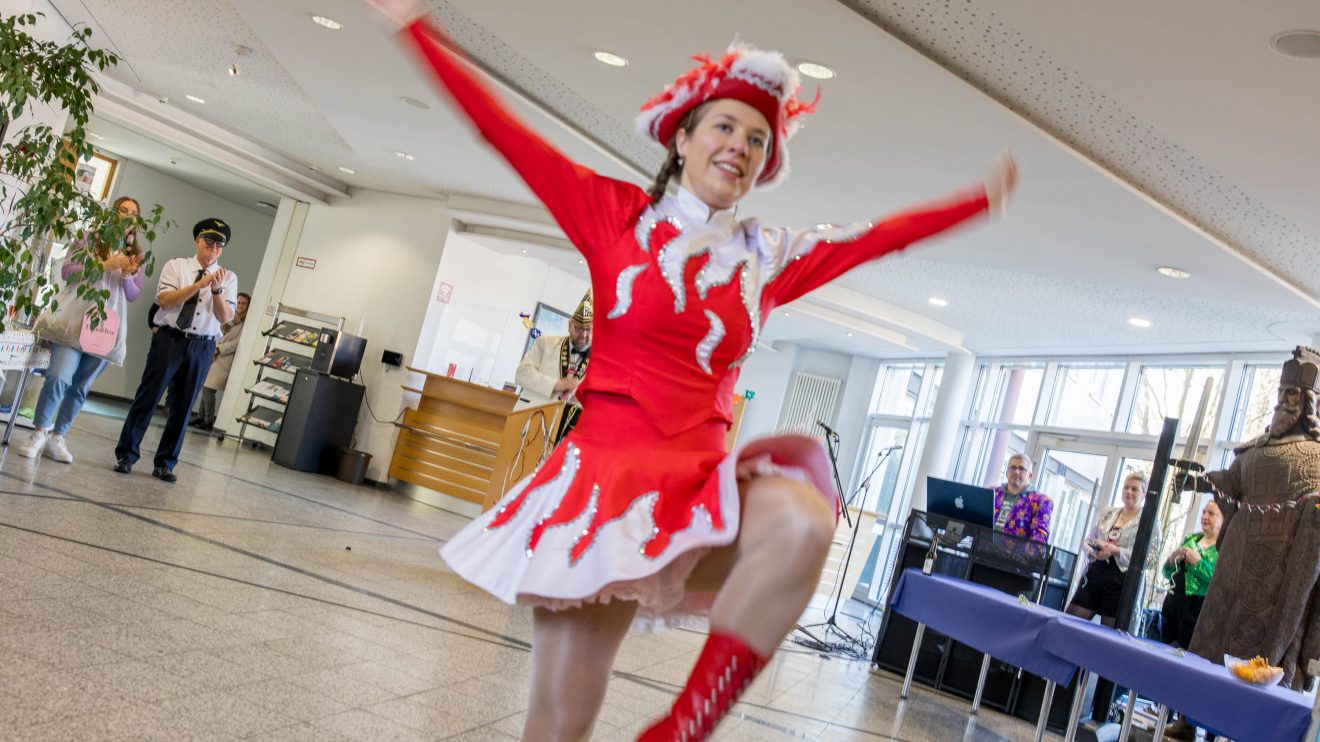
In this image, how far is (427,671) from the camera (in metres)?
3.54

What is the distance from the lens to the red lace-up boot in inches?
51.8

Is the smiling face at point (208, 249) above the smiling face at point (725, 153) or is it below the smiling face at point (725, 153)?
below

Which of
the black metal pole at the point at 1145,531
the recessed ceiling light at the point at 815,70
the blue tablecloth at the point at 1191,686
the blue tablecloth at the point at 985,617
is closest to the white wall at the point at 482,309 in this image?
the blue tablecloth at the point at 985,617

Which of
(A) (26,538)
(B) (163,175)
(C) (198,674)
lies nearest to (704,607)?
(C) (198,674)

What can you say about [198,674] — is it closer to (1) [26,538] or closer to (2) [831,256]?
(1) [26,538]

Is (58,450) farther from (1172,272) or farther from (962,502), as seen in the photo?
(1172,272)

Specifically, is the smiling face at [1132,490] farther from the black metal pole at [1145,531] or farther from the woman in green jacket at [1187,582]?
the black metal pole at [1145,531]

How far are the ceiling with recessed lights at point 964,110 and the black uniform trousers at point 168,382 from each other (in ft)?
7.48

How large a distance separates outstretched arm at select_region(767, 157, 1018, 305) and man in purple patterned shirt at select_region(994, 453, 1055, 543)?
20.7 ft

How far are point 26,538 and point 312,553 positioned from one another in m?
1.69

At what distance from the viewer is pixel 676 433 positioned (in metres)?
1.64

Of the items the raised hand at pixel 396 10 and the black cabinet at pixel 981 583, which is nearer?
the raised hand at pixel 396 10

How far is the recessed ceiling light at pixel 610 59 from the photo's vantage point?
6250 millimetres

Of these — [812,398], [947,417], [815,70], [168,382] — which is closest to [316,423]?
[168,382]
